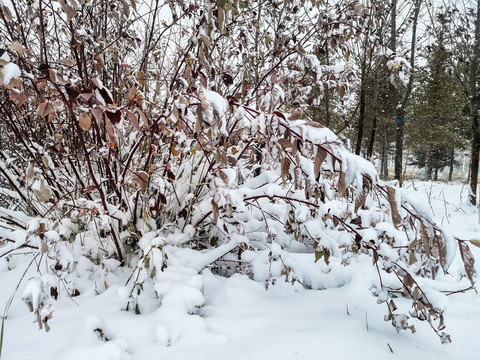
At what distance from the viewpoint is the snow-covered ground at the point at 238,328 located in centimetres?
107

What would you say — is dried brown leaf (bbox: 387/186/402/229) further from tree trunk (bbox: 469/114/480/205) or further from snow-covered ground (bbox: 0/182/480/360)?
tree trunk (bbox: 469/114/480/205)

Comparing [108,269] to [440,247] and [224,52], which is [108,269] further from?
[224,52]

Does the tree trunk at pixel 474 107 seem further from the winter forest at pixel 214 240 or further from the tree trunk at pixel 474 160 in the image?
the winter forest at pixel 214 240

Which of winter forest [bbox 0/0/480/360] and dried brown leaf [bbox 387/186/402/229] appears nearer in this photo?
dried brown leaf [bbox 387/186/402/229]

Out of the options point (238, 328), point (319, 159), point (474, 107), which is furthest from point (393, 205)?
point (474, 107)

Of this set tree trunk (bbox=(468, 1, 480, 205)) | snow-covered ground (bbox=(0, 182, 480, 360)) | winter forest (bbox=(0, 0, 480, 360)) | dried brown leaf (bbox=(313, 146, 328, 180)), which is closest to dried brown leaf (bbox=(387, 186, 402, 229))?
winter forest (bbox=(0, 0, 480, 360))

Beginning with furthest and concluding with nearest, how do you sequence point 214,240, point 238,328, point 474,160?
point 474,160, point 214,240, point 238,328

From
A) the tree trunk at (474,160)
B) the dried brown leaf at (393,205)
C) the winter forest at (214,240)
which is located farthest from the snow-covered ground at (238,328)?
the tree trunk at (474,160)

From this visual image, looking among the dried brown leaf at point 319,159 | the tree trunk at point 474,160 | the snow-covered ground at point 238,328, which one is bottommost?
the snow-covered ground at point 238,328

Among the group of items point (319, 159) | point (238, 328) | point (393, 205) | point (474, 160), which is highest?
point (474, 160)

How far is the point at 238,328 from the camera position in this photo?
123 centimetres

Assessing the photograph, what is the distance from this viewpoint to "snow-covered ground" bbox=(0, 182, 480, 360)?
1.07m

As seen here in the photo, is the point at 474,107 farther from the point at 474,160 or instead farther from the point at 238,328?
the point at 238,328

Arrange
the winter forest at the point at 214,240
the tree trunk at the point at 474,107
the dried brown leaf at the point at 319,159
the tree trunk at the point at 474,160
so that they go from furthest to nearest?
the tree trunk at the point at 474,160 → the tree trunk at the point at 474,107 → the winter forest at the point at 214,240 → the dried brown leaf at the point at 319,159
